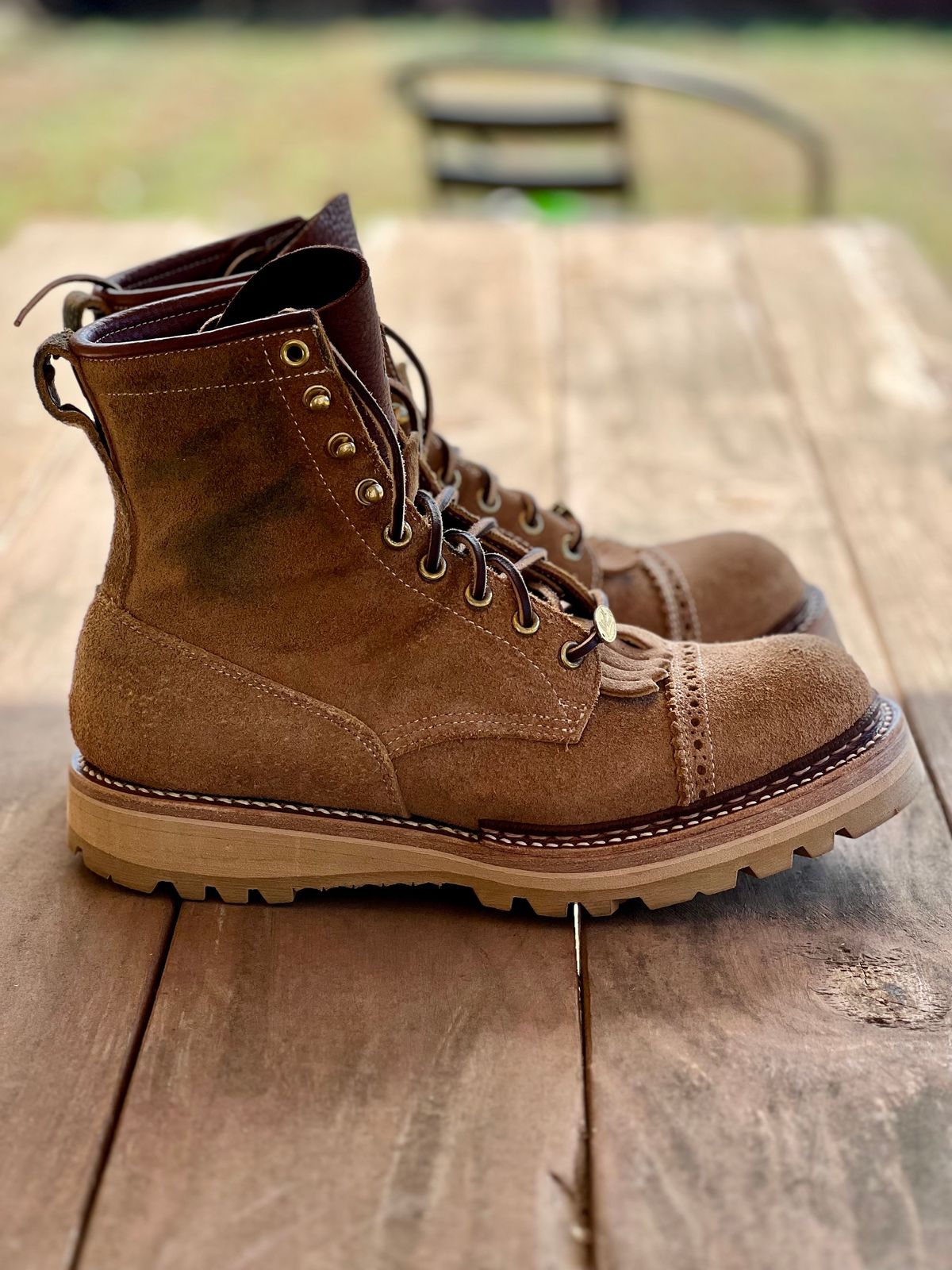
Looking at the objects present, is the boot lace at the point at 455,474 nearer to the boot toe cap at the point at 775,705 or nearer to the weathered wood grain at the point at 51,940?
the boot toe cap at the point at 775,705

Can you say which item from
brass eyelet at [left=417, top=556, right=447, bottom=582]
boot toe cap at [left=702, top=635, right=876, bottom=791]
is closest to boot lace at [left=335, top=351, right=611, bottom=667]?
brass eyelet at [left=417, top=556, right=447, bottom=582]

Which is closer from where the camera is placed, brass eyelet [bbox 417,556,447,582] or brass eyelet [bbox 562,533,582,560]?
brass eyelet [bbox 417,556,447,582]

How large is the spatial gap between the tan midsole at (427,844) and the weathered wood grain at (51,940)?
0.05m

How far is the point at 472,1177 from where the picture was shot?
74 centimetres

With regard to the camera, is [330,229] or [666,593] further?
[666,593]

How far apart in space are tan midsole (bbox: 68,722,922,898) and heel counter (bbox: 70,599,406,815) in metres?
0.03

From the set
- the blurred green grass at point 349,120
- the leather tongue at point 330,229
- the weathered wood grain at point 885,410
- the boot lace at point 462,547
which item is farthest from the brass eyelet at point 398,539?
the blurred green grass at point 349,120

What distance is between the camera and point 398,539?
91 centimetres

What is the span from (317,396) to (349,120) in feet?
19.2

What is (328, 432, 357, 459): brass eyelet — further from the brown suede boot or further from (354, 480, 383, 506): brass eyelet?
the brown suede boot

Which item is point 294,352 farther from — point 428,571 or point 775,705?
point 775,705

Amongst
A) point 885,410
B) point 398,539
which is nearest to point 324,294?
point 398,539

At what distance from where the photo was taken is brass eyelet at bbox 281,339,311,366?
834mm

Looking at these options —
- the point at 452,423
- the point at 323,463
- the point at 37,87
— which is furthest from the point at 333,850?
the point at 37,87
